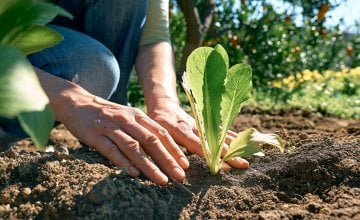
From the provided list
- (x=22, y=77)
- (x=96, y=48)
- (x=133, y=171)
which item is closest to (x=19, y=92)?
(x=22, y=77)

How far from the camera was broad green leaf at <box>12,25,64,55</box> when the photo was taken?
1.43m

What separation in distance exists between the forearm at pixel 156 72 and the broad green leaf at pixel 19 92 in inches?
46.2

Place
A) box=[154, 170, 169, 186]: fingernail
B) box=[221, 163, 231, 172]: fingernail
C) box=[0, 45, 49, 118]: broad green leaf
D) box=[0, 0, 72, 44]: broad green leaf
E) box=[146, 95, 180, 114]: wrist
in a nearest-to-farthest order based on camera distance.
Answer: box=[0, 45, 49, 118]: broad green leaf, box=[0, 0, 72, 44]: broad green leaf, box=[154, 170, 169, 186]: fingernail, box=[221, 163, 231, 172]: fingernail, box=[146, 95, 180, 114]: wrist

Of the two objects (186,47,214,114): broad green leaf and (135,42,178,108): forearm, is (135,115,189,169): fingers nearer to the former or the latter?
(186,47,214,114): broad green leaf

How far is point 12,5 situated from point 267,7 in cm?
473

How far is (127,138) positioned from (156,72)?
78cm

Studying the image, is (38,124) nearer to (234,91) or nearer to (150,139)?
(150,139)

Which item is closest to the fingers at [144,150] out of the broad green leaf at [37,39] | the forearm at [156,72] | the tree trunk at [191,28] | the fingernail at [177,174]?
the fingernail at [177,174]

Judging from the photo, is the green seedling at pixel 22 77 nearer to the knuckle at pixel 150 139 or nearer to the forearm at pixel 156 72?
the knuckle at pixel 150 139

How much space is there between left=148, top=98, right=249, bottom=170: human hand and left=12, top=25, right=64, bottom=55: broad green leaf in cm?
70

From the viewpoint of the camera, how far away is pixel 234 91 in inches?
71.2

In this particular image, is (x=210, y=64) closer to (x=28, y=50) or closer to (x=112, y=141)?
(x=112, y=141)

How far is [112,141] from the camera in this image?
179 centimetres

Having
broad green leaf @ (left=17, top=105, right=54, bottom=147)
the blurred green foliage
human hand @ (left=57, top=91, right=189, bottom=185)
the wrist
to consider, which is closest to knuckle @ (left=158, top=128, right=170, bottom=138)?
human hand @ (left=57, top=91, right=189, bottom=185)
